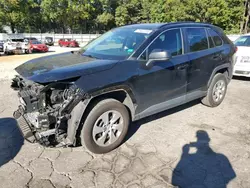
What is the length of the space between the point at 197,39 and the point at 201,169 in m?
2.59

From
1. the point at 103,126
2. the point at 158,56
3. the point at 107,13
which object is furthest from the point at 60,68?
the point at 107,13

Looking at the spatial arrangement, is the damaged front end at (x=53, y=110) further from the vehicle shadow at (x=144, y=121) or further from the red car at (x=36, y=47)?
the red car at (x=36, y=47)

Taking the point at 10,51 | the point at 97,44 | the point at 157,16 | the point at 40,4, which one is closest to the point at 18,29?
the point at 40,4

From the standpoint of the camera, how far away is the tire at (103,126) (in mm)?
3078

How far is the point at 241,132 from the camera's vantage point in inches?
162

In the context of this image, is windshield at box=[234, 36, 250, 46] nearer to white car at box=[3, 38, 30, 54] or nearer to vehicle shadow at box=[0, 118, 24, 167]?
vehicle shadow at box=[0, 118, 24, 167]

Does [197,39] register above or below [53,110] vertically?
above

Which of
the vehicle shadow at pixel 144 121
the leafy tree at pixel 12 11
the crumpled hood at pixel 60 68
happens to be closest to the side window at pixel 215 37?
the vehicle shadow at pixel 144 121

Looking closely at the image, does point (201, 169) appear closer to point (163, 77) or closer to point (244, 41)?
point (163, 77)

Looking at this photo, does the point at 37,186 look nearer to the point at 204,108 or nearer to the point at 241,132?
the point at 241,132

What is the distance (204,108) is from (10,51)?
18.2 m

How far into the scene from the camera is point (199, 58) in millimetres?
4305

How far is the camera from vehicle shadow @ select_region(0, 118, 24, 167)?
327 cm

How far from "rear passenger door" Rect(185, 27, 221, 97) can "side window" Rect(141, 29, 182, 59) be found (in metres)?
0.22
